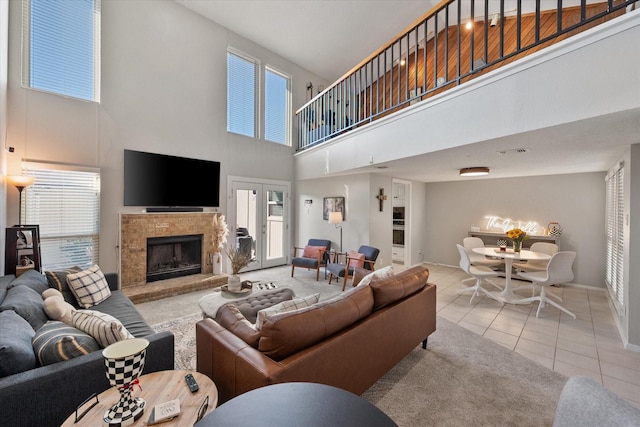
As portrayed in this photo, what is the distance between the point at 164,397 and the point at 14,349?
77cm

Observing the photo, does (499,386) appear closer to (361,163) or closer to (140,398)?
(140,398)

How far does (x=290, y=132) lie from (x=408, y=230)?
3925 mm

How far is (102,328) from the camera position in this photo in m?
1.65

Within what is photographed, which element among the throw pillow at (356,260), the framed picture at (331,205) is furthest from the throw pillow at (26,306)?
the framed picture at (331,205)

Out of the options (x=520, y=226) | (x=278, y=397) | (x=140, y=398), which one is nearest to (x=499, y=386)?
(x=278, y=397)

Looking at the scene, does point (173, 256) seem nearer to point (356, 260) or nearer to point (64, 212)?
point (64, 212)

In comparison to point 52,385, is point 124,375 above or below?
→ above

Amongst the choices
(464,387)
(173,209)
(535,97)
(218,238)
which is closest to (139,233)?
(173,209)

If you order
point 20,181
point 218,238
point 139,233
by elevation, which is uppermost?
point 20,181

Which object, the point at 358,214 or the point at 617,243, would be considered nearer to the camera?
the point at 617,243

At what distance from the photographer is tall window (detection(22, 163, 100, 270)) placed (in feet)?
12.4

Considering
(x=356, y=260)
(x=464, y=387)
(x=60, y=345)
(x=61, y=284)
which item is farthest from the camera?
(x=356, y=260)

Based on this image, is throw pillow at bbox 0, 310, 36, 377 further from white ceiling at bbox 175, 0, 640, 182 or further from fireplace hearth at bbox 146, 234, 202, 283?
white ceiling at bbox 175, 0, 640, 182

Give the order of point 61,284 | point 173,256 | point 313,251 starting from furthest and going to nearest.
Answer: point 313,251 → point 173,256 → point 61,284
